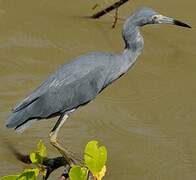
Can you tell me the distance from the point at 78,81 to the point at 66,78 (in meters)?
0.10

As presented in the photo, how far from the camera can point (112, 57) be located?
16.0 feet

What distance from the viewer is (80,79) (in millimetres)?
4809

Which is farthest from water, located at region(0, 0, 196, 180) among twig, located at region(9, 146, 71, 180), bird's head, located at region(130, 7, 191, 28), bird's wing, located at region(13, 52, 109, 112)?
bird's head, located at region(130, 7, 191, 28)

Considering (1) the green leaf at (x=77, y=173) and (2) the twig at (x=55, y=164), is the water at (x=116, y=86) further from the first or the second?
(1) the green leaf at (x=77, y=173)

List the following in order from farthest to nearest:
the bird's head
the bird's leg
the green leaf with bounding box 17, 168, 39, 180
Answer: the bird's head < the bird's leg < the green leaf with bounding box 17, 168, 39, 180

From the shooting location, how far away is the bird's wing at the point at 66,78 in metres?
4.72

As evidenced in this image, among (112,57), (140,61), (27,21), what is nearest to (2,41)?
(27,21)

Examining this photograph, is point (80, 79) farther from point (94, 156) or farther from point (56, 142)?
point (94, 156)

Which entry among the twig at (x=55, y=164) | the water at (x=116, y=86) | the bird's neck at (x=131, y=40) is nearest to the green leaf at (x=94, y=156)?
the twig at (x=55, y=164)

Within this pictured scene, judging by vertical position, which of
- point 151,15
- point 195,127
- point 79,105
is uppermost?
point 151,15

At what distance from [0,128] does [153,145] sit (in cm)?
116

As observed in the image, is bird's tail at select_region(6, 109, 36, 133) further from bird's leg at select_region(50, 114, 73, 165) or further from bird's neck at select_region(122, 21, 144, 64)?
bird's neck at select_region(122, 21, 144, 64)

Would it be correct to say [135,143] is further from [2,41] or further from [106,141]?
[2,41]

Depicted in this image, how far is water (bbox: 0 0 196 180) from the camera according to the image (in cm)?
541
